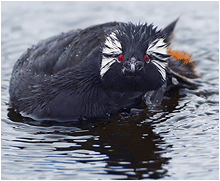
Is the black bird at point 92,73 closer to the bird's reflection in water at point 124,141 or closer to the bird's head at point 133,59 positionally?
the bird's head at point 133,59

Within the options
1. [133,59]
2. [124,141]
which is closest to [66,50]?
[133,59]

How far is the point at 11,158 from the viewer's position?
9.52 metres

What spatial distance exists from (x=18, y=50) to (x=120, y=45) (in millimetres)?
6890

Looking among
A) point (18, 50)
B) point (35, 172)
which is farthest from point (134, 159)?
point (18, 50)

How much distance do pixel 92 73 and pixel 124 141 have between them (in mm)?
1724

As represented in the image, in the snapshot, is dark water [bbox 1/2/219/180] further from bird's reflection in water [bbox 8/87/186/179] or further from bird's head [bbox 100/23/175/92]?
bird's head [bbox 100/23/175/92]

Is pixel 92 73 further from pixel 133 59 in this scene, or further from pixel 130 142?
pixel 130 142

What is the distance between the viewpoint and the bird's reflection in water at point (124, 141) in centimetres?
889

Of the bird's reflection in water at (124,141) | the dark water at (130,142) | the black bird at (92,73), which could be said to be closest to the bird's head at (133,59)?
the black bird at (92,73)

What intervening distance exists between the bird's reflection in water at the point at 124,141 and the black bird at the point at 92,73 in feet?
0.82

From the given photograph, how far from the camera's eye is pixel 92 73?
1057cm

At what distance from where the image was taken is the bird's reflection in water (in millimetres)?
8891

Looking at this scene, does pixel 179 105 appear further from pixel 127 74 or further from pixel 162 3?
pixel 162 3

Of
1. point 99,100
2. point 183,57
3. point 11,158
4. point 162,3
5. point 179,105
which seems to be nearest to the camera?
point 11,158
